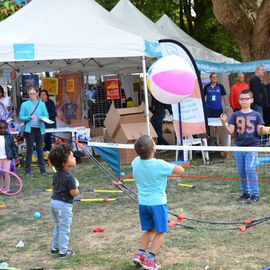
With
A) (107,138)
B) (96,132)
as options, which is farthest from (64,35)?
(96,132)

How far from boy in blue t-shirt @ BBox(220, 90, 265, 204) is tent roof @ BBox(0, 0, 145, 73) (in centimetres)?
368

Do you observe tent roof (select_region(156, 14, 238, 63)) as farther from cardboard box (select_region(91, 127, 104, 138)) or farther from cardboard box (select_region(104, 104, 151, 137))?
cardboard box (select_region(104, 104, 151, 137))

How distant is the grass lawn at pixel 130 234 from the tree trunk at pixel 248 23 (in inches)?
270

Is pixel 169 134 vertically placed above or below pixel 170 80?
below

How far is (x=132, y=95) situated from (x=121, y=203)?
1372 centimetres

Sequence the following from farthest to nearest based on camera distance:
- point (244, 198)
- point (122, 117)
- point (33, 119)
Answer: point (122, 117)
point (33, 119)
point (244, 198)

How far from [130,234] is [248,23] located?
1028 cm

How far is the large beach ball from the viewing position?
8375 millimetres

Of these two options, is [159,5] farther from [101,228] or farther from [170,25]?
[101,228]

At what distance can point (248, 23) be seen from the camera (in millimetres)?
14906

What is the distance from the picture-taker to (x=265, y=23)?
47.6 feet

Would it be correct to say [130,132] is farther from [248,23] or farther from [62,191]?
[62,191]

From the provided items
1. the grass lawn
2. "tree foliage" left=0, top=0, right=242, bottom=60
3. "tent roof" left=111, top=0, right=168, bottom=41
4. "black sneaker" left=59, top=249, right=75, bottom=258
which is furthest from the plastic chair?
"tree foliage" left=0, top=0, right=242, bottom=60

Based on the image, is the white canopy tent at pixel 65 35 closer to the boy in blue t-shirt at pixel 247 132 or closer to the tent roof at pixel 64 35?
the tent roof at pixel 64 35
